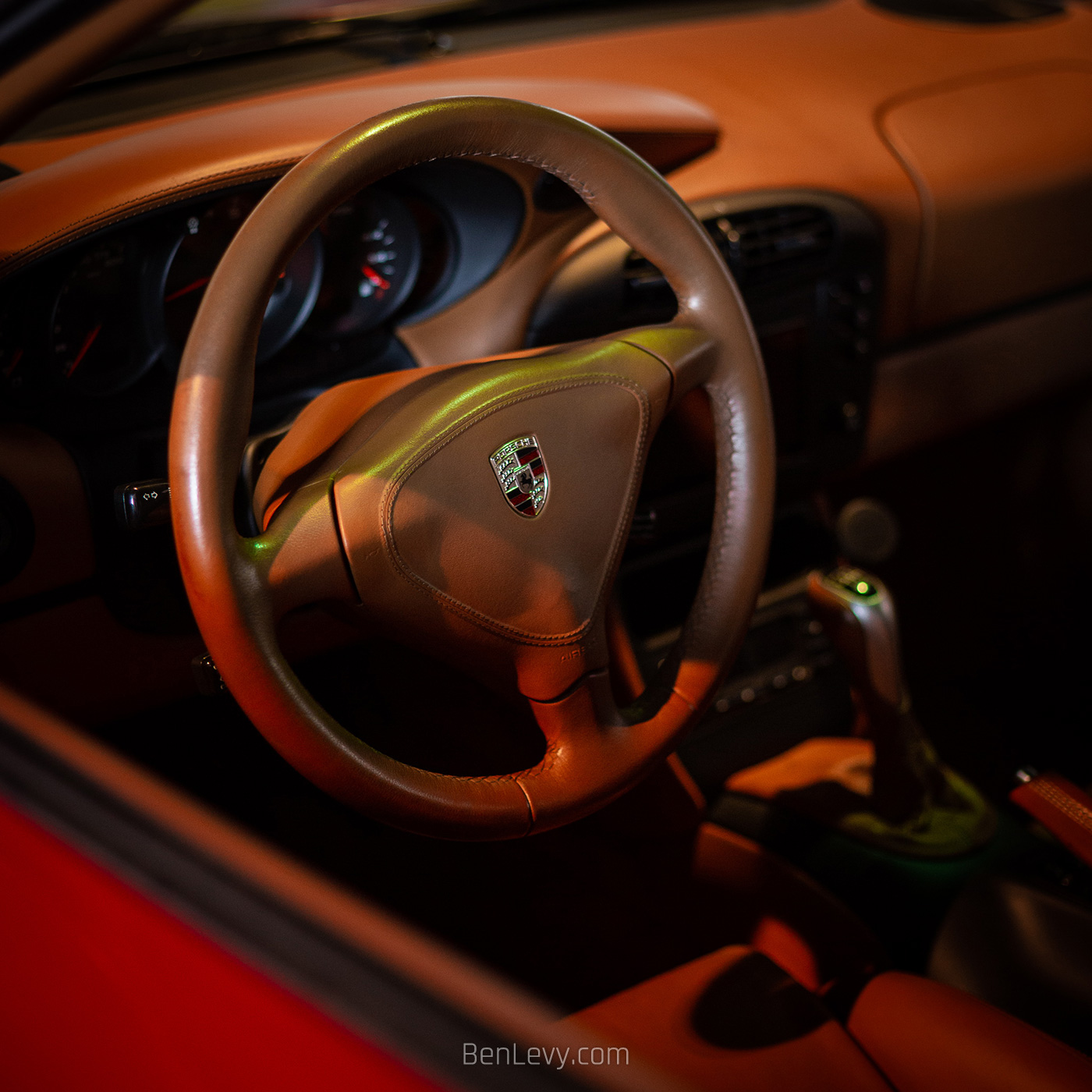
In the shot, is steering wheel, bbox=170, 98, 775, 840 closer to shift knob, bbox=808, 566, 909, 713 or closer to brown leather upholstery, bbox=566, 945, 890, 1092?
brown leather upholstery, bbox=566, 945, 890, 1092

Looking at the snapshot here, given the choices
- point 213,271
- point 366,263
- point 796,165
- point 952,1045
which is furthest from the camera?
point 796,165

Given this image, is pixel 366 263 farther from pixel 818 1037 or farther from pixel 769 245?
pixel 818 1037

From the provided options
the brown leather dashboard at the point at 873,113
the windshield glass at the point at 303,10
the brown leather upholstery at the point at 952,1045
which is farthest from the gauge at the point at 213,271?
the brown leather upholstery at the point at 952,1045

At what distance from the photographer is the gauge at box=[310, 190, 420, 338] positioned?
4.30 ft

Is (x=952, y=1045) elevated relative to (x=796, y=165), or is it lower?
lower

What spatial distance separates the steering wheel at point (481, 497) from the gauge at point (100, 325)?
0.98 feet

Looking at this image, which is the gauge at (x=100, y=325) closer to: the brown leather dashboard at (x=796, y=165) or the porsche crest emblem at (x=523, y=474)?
the brown leather dashboard at (x=796, y=165)

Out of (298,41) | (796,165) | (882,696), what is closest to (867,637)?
(882,696)

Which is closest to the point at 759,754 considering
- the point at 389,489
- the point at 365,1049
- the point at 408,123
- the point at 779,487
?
the point at 779,487

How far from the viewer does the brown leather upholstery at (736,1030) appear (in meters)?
0.95

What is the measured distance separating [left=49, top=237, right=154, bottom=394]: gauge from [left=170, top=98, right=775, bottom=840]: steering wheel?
298mm

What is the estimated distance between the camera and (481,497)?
93 centimetres

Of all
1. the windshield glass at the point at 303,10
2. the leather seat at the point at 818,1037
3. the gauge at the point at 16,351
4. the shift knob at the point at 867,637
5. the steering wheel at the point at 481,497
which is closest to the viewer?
the steering wheel at the point at 481,497

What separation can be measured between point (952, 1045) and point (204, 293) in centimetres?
101
